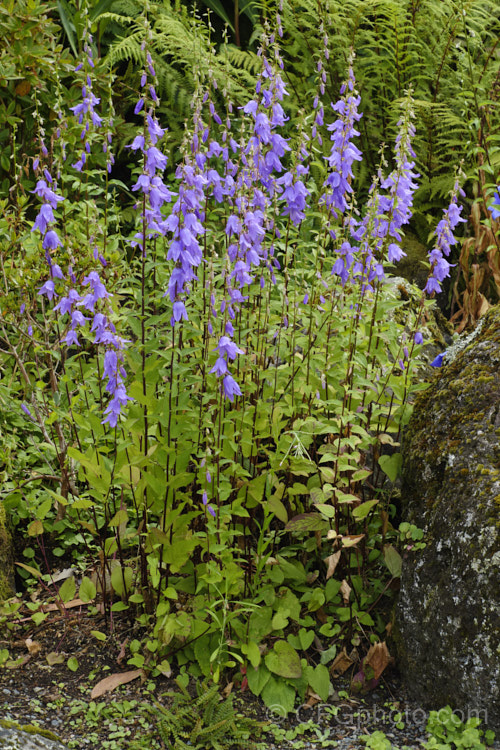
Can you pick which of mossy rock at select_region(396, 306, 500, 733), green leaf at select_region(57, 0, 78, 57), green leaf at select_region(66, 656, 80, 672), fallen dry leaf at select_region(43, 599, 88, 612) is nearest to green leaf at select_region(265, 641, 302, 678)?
mossy rock at select_region(396, 306, 500, 733)

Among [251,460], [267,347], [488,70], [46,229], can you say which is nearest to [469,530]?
[251,460]

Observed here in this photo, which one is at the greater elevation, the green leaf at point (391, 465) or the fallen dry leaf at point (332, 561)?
the green leaf at point (391, 465)

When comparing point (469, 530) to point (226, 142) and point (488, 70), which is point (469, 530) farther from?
point (488, 70)

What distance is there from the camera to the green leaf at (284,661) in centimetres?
232

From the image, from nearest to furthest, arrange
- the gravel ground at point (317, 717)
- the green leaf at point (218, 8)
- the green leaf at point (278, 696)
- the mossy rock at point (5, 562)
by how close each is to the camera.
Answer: the gravel ground at point (317, 717) → the green leaf at point (278, 696) → the mossy rock at point (5, 562) → the green leaf at point (218, 8)

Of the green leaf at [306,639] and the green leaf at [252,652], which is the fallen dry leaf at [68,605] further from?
the green leaf at [306,639]

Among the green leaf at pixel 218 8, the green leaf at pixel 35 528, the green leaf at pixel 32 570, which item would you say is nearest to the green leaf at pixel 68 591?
the green leaf at pixel 32 570

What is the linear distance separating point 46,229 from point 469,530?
1.93 m

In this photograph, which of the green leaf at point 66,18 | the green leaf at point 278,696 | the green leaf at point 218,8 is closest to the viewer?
the green leaf at point 278,696

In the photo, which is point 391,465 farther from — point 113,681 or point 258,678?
point 113,681

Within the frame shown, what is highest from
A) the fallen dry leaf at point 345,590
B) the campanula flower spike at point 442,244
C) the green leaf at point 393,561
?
the campanula flower spike at point 442,244

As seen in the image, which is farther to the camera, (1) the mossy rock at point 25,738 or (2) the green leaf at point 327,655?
(2) the green leaf at point 327,655

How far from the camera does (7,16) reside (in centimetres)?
420

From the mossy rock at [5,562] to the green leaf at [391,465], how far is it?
1.44 meters
